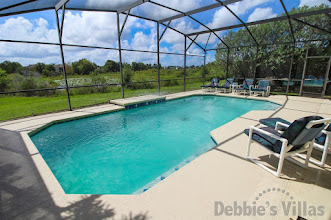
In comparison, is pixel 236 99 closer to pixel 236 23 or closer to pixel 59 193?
pixel 236 23

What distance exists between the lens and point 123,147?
3988 mm

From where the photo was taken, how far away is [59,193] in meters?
2.00

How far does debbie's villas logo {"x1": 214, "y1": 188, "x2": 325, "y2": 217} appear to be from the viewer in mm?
1671

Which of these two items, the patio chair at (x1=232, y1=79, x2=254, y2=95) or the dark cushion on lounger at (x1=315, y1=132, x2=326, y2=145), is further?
the patio chair at (x1=232, y1=79, x2=254, y2=95)

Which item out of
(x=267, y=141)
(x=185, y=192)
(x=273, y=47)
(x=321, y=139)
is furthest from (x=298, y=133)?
(x=273, y=47)

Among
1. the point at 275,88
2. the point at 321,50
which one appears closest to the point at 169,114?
the point at 275,88

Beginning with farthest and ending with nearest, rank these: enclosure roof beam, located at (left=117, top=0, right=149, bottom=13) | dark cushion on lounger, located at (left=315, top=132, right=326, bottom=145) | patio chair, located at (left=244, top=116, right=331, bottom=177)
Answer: enclosure roof beam, located at (left=117, top=0, right=149, bottom=13)
dark cushion on lounger, located at (left=315, top=132, right=326, bottom=145)
patio chair, located at (left=244, top=116, right=331, bottom=177)

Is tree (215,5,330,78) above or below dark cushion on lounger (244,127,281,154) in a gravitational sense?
above

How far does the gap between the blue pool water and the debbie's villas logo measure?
1.21 meters

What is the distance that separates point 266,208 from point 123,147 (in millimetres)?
3031

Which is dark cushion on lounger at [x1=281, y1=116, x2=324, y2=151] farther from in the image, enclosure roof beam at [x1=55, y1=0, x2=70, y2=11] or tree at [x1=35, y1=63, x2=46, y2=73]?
tree at [x1=35, y1=63, x2=46, y2=73]

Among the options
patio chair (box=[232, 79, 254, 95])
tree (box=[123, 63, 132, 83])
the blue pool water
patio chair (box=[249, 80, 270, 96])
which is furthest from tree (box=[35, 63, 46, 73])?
patio chair (box=[249, 80, 270, 96])

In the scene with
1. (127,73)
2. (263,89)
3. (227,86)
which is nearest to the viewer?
(263,89)

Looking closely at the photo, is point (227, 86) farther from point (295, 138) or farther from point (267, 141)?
point (295, 138)
